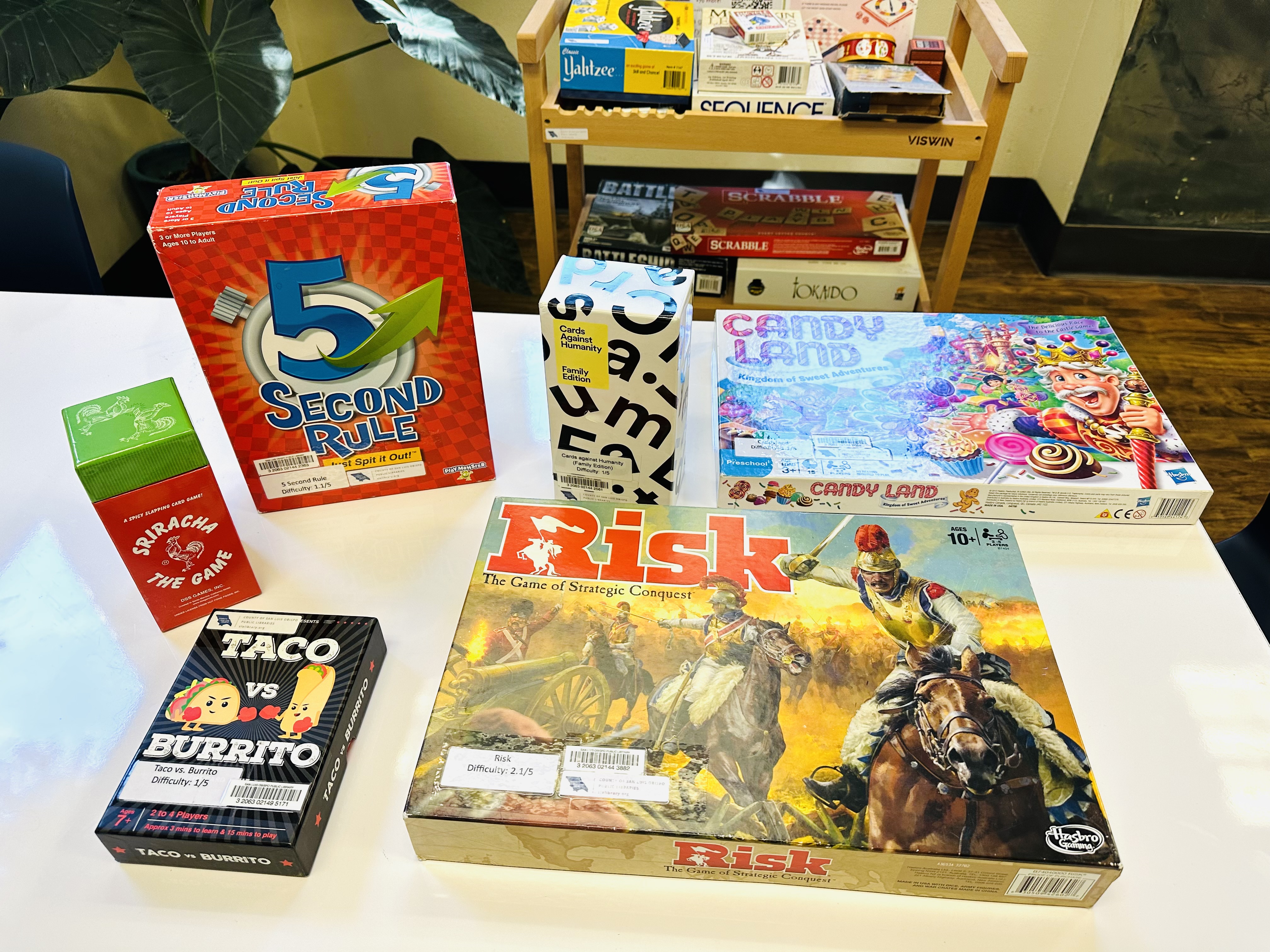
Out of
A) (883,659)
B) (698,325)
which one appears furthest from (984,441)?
(698,325)

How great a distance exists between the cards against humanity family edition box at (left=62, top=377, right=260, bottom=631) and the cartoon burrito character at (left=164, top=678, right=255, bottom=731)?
0.40 feet

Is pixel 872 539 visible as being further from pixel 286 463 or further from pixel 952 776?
pixel 286 463

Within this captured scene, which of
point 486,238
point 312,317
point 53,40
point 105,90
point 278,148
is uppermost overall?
point 312,317

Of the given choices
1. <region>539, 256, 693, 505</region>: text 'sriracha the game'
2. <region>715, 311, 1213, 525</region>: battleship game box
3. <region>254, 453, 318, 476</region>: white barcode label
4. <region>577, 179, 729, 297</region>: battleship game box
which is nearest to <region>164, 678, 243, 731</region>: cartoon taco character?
<region>254, 453, 318, 476</region>: white barcode label

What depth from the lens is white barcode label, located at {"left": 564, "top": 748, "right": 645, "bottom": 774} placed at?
0.66 metres

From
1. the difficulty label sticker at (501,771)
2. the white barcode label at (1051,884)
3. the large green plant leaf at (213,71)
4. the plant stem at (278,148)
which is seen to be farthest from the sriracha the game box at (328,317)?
the plant stem at (278,148)

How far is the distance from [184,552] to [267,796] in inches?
9.9

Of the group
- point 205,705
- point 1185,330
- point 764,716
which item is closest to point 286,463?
point 205,705

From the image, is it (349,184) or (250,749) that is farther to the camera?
(349,184)

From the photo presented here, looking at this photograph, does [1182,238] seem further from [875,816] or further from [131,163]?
[131,163]

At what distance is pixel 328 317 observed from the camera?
32.5 inches

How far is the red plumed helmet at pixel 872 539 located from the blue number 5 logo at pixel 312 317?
1.64ft

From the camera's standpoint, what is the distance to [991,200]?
2924mm

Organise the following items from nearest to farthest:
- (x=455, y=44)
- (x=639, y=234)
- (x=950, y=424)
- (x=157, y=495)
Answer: (x=157, y=495), (x=950, y=424), (x=639, y=234), (x=455, y=44)
